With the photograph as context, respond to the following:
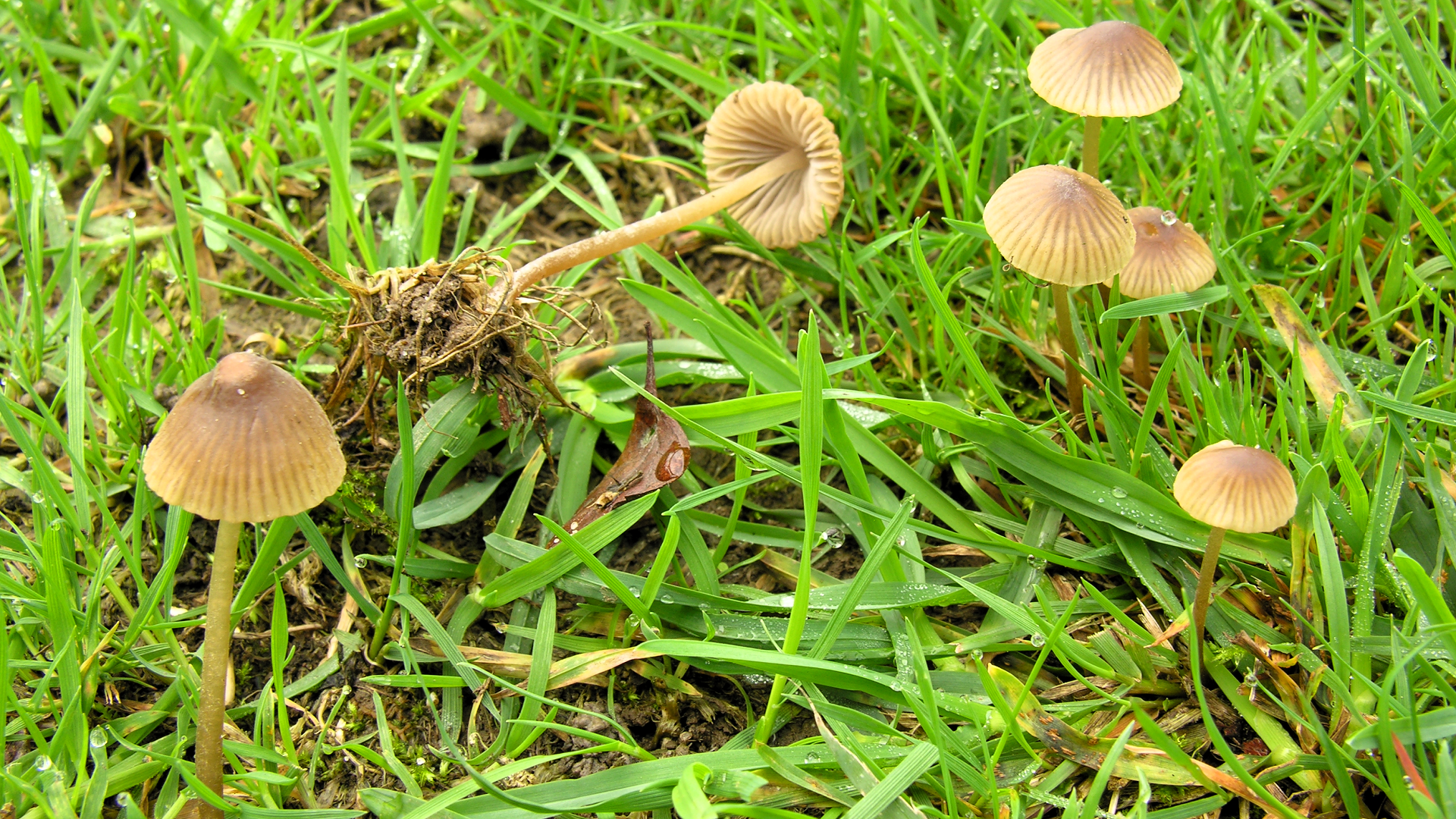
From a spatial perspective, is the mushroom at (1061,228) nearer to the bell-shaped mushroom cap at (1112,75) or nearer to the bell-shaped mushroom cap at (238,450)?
the bell-shaped mushroom cap at (1112,75)

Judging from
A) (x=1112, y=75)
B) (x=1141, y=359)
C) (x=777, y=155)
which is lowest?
(x=1141, y=359)

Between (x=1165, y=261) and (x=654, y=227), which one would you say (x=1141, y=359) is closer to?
(x=1165, y=261)

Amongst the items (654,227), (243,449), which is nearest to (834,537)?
(654,227)

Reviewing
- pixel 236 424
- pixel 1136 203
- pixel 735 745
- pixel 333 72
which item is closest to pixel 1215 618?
pixel 735 745

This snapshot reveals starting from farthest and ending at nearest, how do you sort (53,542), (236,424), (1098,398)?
(1098,398) → (53,542) → (236,424)

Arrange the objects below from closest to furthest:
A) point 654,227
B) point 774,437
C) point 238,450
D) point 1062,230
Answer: point 238,450, point 1062,230, point 774,437, point 654,227

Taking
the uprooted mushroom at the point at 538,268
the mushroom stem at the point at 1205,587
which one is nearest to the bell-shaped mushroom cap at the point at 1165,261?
the mushroom stem at the point at 1205,587

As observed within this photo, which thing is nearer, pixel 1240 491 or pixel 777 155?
pixel 1240 491

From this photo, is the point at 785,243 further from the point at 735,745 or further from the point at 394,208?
the point at 735,745
